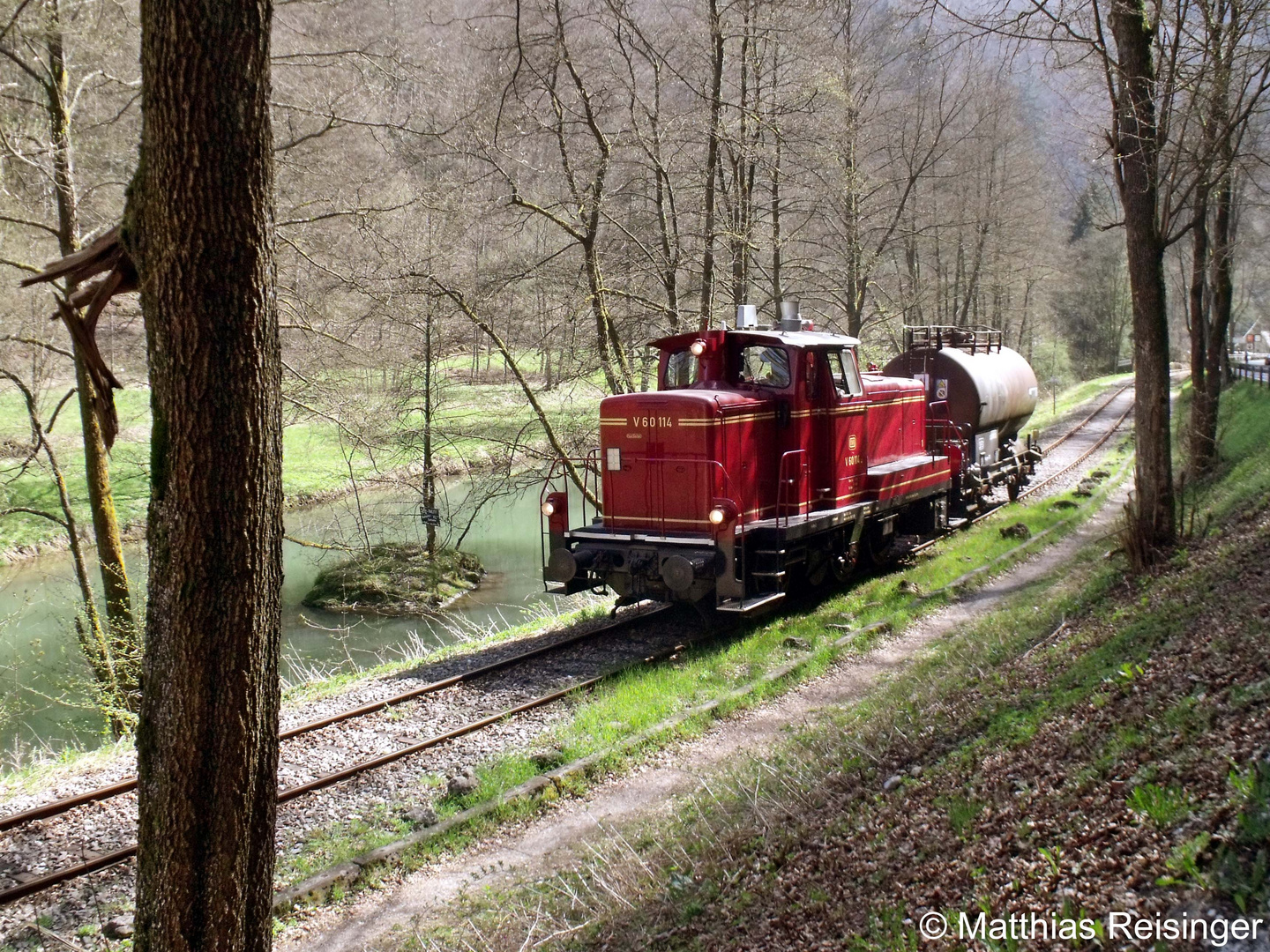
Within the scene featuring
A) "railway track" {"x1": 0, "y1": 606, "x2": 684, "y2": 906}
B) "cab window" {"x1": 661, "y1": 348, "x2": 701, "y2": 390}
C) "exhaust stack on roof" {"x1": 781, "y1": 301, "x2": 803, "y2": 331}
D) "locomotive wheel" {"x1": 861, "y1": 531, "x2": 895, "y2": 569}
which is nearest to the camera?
"railway track" {"x1": 0, "y1": 606, "x2": 684, "y2": 906}

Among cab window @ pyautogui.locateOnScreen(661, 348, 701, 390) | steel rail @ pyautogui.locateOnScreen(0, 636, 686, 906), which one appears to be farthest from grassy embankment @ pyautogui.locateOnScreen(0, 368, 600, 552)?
steel rail @ pyautogui.locateOnScreen(0, 636, 686, 906)

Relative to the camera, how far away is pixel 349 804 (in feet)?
23.4

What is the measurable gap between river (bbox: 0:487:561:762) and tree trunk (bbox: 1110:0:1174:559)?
358 inches

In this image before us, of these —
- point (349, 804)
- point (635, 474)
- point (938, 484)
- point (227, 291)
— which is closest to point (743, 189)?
point (938, 484)

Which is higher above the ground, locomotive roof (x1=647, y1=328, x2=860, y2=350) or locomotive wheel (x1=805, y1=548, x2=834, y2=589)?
locomotive roof (x1=647, y1=328, x2=860, y2=350)

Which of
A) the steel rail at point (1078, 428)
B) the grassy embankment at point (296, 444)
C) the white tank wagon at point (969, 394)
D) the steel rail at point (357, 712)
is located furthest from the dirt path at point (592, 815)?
the steel rail at point (1078, 428)

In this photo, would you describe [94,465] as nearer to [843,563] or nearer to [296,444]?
[843,563]

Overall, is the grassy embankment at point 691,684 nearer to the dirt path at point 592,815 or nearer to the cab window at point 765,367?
the dirt path at point 592,815

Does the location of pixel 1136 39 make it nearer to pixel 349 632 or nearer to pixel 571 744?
pixel 571 744

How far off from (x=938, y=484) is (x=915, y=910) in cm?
1168

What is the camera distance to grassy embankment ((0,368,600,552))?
1788 cm

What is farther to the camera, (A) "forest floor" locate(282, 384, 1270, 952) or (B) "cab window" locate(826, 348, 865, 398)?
(B) "cab window" locate(826, 348, 865, 398)

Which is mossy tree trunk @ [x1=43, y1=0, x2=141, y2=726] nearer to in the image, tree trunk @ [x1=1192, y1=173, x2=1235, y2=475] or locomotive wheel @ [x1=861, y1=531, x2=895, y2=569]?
locomotive wheel @ [x1=861, y1=531, x2=895, y2=569]

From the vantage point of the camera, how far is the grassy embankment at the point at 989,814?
12.1 ft
